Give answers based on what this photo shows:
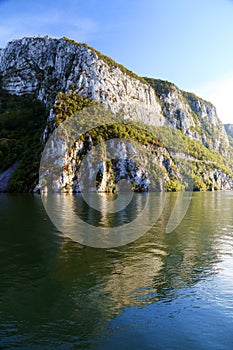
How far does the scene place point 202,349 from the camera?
10.1 metres

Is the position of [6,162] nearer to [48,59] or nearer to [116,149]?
[116,149]

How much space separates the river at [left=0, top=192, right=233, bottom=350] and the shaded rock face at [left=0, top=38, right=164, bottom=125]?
124m

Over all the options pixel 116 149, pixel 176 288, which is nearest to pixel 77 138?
pixel 116 149

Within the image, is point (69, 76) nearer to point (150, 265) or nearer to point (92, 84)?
point (92, 84)

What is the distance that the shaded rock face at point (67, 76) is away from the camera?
14512 cm

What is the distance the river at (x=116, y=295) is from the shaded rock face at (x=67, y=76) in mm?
124276

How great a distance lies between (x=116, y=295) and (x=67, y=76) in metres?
146

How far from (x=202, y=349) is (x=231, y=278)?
7.85 metres

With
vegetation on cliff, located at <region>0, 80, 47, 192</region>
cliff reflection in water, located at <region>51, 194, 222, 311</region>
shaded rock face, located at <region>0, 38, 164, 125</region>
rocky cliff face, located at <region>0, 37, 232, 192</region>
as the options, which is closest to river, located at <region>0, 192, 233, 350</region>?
cliff reflection in water, located at <region>51, 194, 222, 311</region>

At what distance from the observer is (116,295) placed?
573 inches

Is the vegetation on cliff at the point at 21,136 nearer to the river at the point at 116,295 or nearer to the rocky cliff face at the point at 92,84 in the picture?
the rocky cliff face at the point at 92,84

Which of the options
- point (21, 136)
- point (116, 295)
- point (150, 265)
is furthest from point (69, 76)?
point (116, 295)

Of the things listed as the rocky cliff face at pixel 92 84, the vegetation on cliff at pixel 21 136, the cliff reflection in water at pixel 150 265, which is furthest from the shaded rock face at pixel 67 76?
the cliff reflection in water at pixel 150 265

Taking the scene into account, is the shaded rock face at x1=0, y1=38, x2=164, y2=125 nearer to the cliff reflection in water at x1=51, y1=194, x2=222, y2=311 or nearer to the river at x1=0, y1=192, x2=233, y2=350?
the cliff reflection in water at x1=51, y1=194, x2=222, y2=311
